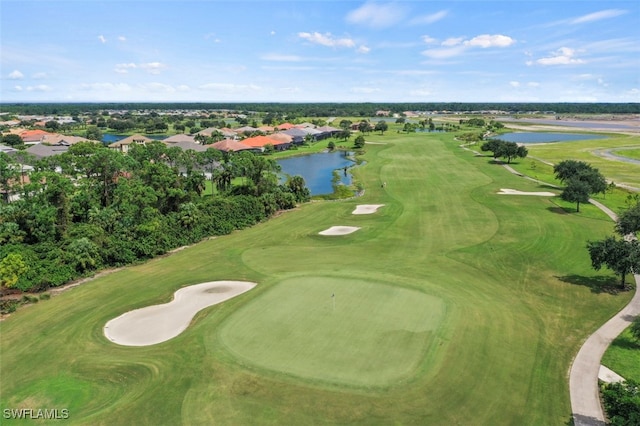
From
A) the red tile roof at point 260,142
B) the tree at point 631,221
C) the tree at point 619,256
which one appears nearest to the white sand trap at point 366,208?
the tree at point 631,221

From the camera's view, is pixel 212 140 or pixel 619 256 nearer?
pixel 619 256

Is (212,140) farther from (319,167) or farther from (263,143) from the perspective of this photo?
(319,167)

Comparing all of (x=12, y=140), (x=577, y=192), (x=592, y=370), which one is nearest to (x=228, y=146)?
(x=12, y=140)

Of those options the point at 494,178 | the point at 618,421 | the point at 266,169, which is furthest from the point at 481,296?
the point at 494,178

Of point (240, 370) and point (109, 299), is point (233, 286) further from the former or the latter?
point (240, 370)

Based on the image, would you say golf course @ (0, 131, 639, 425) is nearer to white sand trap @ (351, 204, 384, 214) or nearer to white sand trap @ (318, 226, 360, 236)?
white sand trap @ (318, 226, 360, 236)

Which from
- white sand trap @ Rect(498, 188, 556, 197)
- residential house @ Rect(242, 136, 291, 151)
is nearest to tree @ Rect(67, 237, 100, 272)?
white sand trap @ Rect(498, 188, 556, 197)
